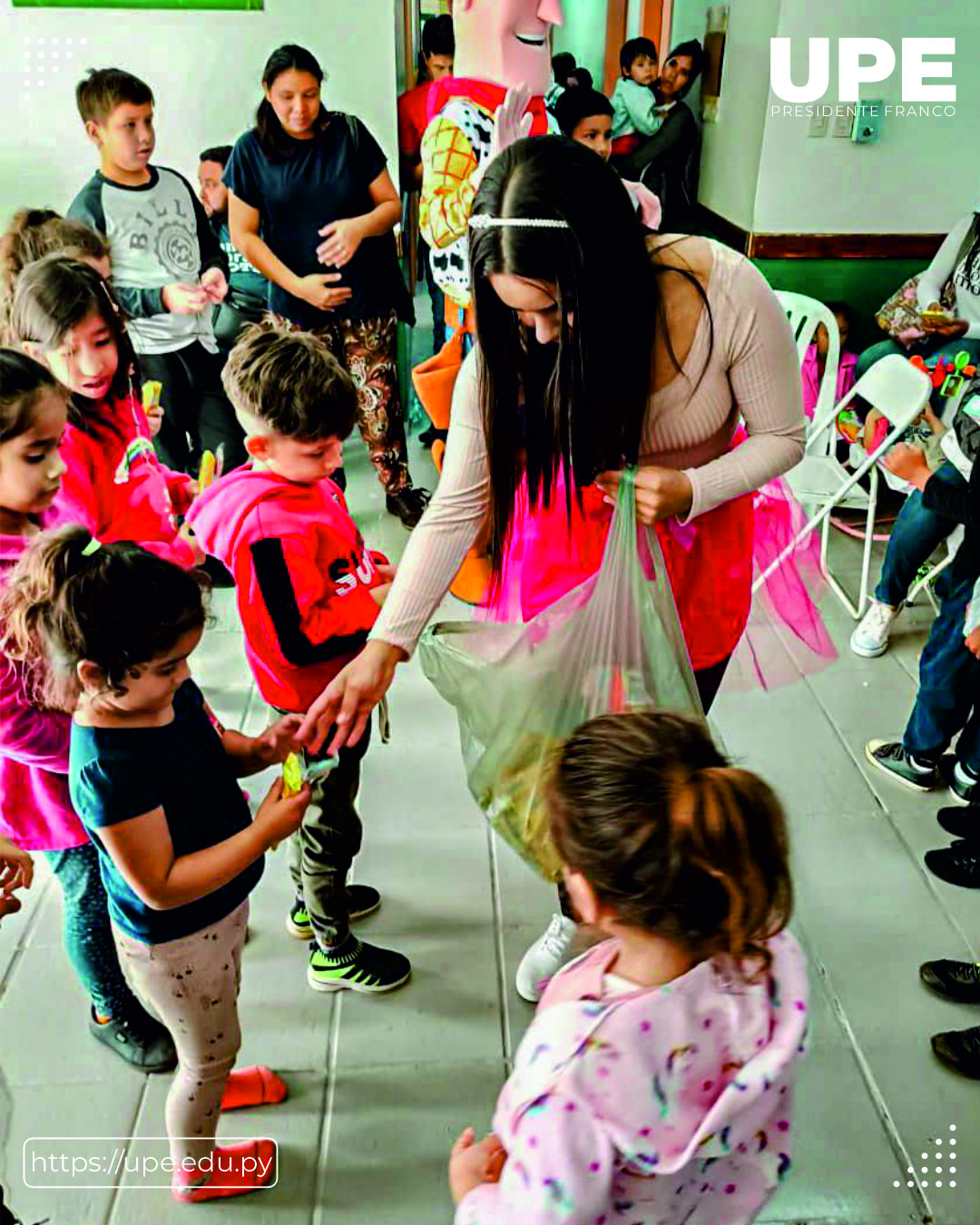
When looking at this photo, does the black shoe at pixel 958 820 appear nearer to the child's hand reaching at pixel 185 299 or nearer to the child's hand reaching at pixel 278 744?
the child's hand reaching at pixel 278 744

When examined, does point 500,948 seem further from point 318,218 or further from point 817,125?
point 817,125

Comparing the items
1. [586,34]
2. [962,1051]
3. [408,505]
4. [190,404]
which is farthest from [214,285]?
[586,34]

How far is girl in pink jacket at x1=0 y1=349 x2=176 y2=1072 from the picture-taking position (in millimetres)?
1305

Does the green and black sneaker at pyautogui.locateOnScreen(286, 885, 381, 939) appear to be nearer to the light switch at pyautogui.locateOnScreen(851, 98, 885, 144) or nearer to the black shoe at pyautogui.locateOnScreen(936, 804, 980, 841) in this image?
the black shoe at pyautogui.locateOnScreen(936, 804, 980, 841)

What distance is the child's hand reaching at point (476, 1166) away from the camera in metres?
0.92

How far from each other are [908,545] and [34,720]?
231 centimetres

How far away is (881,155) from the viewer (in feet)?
12.2

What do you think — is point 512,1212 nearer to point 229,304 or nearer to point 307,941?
point 307,941

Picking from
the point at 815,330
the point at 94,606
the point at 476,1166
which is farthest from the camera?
the point at 815,330

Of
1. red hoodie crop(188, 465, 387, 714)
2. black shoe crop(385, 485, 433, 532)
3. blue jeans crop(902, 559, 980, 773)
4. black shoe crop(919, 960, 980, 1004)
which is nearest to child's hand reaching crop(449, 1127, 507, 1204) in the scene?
red hoodie crop(188, 465, 387, 714)

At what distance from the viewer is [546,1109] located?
81 centimetres

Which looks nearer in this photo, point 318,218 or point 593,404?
point 593,404

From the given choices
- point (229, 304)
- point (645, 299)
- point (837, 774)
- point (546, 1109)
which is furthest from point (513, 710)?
point (229, 304)

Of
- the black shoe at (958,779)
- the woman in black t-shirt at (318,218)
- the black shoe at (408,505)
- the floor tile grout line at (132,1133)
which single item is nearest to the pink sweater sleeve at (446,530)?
the floor tile grout line at (132,1133)
